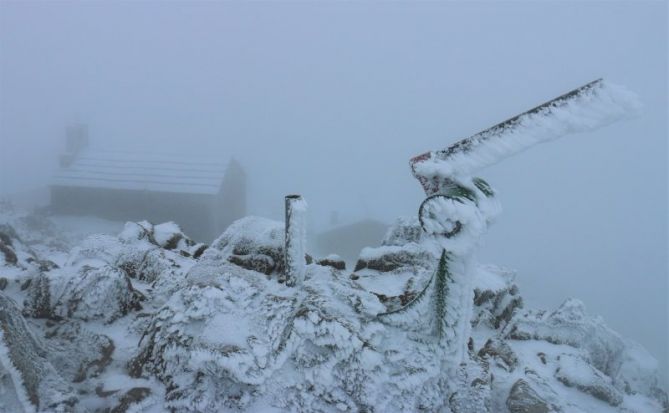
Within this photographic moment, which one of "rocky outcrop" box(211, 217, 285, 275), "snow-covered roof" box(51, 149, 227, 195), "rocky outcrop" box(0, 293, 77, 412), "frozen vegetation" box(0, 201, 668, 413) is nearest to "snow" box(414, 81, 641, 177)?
"frozen vegetation" box(0, 201, 668, 413)

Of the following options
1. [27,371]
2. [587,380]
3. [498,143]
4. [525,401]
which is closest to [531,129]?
[498,143]

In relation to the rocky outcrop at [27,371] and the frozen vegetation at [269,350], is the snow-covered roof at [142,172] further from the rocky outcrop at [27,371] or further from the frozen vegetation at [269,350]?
the rocky outcrop at [27,371]

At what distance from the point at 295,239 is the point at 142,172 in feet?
83.5

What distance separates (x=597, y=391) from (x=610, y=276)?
148ft

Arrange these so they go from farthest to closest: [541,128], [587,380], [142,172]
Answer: [142,172] → [587,380] → [541,128]

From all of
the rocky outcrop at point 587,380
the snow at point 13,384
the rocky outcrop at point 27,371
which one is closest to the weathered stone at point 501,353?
the rocky outcrop at point 587,380

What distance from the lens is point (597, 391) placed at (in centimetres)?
456

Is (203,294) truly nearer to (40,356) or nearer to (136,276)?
(40,356)

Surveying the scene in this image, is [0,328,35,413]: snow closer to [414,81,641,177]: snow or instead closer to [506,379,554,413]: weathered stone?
[414,81,641,177]: snow

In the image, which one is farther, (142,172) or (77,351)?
(142,172)

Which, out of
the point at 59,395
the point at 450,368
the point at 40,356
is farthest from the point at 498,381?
the point at 40,356

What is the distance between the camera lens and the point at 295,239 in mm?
4746

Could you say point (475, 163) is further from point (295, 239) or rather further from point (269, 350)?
point (269, 350)

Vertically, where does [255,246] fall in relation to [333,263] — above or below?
above
